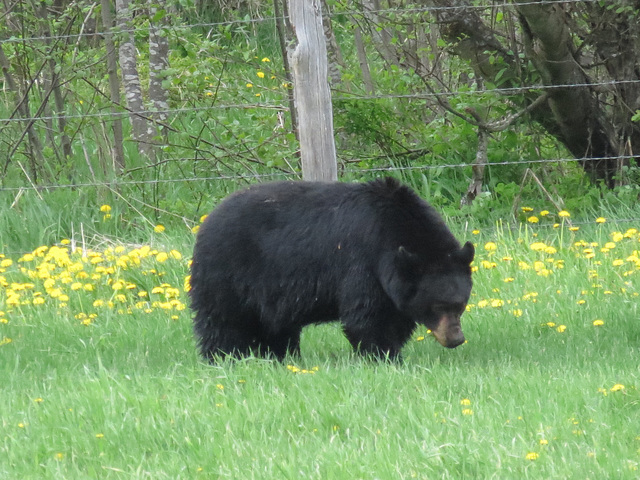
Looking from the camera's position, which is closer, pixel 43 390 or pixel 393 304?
pixel 43 390

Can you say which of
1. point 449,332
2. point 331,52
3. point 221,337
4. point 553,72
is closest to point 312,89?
point 221,337

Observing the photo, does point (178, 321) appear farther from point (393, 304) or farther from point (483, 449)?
point (483, 449)

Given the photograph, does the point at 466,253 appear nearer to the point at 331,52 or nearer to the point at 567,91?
the point at 567,91

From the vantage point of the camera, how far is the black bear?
17.2 ft

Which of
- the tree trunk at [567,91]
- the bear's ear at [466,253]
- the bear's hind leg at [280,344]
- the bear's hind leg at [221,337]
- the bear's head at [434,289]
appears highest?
the tree trunk at [567,91]

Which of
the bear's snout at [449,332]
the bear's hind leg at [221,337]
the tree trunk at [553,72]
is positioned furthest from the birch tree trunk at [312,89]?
the tree trunk at [553,72]

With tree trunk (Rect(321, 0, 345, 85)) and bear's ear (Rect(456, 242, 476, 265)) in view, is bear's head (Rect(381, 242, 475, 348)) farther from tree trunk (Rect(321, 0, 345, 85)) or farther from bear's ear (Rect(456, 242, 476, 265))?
tree trunk (Rect(321, 0, 345, 85))

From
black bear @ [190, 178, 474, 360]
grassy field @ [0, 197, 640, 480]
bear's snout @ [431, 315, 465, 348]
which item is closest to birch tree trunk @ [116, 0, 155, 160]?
grassy field @ [0, 197, 640, 480]

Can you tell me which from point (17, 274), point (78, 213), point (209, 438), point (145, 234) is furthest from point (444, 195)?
point (209, 438)

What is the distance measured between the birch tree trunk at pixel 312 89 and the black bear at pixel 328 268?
49.2 inches

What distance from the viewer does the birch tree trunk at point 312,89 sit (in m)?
6.84

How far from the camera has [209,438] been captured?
385cm

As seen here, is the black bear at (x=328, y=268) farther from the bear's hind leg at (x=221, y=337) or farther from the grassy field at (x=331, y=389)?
the grassy field at (x=331, y=389)

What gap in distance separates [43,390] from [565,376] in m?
2.67
